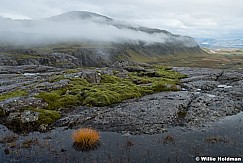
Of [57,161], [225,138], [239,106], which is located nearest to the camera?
[57,161]

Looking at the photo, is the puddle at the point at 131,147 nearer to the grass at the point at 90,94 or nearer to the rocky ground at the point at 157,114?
the rocky ground at the point at 157,114

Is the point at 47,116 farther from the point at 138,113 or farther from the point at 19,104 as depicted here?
the point at 138,113

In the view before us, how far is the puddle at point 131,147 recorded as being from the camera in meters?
33.4

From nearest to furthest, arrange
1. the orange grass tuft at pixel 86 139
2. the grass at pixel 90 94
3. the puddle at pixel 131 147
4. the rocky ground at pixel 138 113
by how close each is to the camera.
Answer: the puddle at pixel 131 147 < the orange grass tuft at pixel 86 139 < the rocky ground at pixel 138 113 < the grass at pixel 90 94

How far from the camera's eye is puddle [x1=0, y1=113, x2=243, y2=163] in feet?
109

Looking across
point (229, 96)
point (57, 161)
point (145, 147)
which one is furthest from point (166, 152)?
point (229, 96)

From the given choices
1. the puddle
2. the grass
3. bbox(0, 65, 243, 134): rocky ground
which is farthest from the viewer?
the grass

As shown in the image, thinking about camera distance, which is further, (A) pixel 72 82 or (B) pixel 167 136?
(A) pixel 72 82

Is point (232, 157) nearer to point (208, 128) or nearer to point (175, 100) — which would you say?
point (208, 128)

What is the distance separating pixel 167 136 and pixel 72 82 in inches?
1891

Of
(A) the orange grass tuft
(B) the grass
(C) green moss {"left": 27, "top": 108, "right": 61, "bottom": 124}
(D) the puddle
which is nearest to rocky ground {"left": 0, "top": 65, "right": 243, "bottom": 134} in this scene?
(C) green moss {"left": 27, "top": 108, "right": 61, "bottom": 124}

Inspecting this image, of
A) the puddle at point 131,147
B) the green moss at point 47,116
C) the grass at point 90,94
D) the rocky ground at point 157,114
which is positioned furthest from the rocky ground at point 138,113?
the puddle at point 131,147

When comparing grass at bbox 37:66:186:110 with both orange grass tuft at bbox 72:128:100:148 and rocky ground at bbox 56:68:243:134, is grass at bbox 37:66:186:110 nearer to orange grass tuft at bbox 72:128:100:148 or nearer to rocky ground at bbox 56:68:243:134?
rocky ground at bbox 56:68:243:134

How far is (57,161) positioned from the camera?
32344mm
